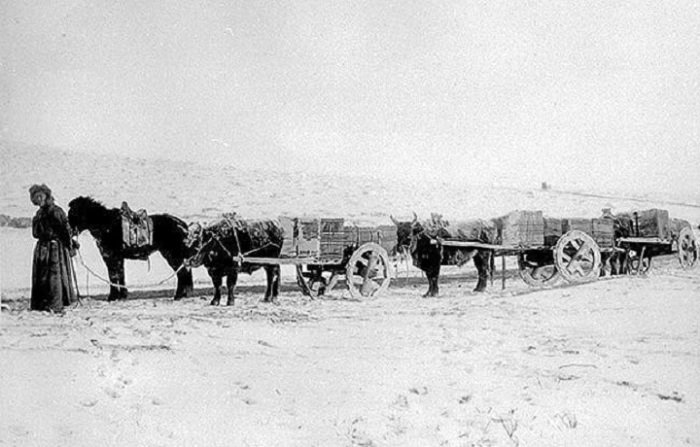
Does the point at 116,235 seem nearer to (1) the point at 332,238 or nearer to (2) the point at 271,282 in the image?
(2) the point at 271,282

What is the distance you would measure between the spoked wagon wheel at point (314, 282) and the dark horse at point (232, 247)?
4.6 inches

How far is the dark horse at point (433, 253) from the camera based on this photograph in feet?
9.42

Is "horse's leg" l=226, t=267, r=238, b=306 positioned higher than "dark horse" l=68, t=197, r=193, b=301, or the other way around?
"dark horse" l=68, t=197, r=193, b=301

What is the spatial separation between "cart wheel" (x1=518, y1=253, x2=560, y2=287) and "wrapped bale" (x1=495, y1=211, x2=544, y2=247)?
102 mm

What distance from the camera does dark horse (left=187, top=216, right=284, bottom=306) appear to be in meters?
2.82

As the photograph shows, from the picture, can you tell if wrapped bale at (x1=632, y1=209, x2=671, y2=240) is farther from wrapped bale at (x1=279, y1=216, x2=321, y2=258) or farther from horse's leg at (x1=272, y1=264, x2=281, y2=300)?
horse's leg at (x1=272, y1=264, x2=281, y2=300)

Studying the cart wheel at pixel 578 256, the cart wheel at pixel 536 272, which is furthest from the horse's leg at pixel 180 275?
the cart wheel at pixel 578 256

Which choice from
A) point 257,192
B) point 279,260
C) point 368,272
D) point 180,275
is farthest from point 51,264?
point 368,272

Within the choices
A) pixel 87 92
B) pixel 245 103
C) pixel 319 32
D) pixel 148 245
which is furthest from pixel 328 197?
pixel 87 92

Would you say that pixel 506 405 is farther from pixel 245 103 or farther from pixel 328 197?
pixel 245 103

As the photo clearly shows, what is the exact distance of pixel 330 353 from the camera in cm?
242

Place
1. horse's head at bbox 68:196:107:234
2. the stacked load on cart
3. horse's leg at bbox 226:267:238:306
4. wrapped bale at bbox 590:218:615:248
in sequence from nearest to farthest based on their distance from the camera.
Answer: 1. horse's head at bbox 68:196:107:234
2. horse's leg at bbox 226:267:238:306
3. the stacked load on cart
4. wrapped bale at bbox 590:218:615:248

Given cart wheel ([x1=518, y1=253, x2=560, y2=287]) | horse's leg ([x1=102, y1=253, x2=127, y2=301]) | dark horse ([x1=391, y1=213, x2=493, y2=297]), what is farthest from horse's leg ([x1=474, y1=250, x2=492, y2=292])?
horse's leg ([x1=102, y1=253, x2=127, y2=301])

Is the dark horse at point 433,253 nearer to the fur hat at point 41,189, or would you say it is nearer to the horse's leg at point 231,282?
the horse's leg at point 231,282
